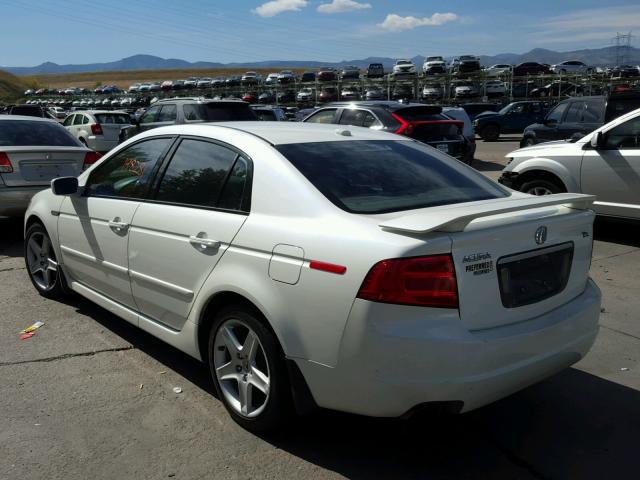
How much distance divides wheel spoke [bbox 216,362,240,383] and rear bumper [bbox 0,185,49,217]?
5200mm

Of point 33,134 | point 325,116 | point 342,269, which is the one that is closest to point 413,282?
point 342,269

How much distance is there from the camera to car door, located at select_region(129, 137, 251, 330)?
3250 millimetres

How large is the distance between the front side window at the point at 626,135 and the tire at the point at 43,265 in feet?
20.7

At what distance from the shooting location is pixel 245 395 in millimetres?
3150

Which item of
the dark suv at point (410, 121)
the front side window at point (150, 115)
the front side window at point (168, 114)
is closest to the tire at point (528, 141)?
the dark suv at point (410, 121)

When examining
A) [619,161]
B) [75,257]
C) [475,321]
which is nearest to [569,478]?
[475,321]

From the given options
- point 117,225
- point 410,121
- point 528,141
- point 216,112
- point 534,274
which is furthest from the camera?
→ point 528,141

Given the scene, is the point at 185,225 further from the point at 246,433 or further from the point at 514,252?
the point at 514,252

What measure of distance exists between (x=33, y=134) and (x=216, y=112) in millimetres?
5327

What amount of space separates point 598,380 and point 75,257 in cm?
387

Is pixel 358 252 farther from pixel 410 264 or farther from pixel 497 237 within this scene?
pixel 497 237

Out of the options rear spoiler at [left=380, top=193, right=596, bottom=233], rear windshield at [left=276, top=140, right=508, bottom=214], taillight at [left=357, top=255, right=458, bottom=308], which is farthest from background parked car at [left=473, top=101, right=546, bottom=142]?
taillight at [left=357, top=255, right=458, bottom=308]

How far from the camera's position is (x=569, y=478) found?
2768 mm

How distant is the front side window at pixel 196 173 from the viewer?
11.3 feet
